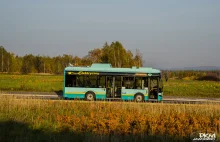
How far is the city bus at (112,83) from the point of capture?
25859 millimetres

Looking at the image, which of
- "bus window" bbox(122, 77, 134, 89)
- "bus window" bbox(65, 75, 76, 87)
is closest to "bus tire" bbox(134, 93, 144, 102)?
"bus window" bbox(122, 77, 134, 89)

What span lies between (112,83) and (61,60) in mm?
94620

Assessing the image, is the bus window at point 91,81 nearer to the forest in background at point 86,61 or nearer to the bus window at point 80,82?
the bus window at point 80,82

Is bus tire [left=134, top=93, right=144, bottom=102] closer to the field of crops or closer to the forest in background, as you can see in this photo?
the field of crops

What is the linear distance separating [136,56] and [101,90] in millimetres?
47074

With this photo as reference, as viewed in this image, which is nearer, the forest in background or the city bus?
the city bus

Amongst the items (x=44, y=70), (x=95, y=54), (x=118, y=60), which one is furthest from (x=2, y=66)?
(x=118, y=60)

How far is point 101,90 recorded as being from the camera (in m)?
26.0

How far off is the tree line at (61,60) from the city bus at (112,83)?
134ft

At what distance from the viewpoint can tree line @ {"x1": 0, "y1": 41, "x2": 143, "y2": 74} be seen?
6925 cm

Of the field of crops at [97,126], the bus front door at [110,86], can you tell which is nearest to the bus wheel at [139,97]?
the bus front door at [110,86]

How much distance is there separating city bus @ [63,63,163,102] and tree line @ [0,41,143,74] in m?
40.8

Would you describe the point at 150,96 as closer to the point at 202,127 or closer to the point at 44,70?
the point at 202,127

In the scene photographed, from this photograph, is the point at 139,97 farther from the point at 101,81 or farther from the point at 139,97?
the point at 101,81
